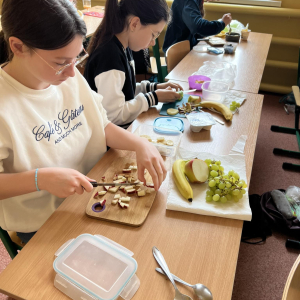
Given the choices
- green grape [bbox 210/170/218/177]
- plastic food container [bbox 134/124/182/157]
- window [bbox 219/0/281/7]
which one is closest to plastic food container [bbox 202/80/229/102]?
plastic food container [bbox 134/124/182/157]

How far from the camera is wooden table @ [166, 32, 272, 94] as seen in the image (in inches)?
69.1

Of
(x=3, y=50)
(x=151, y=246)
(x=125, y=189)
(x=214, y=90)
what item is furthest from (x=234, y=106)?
(x=3, y=50)

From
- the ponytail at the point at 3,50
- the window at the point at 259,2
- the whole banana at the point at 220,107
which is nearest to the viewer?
the ponytail at the point at 3,50

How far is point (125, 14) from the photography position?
1.33 meters

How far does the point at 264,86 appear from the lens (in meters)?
3.62

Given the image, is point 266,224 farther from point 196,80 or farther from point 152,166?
point 152,166

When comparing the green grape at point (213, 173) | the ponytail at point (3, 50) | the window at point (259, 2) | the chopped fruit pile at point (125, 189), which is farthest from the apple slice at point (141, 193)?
the window at point (259, 2)

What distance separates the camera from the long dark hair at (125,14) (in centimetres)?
128

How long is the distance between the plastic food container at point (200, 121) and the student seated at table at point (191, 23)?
1311 mm

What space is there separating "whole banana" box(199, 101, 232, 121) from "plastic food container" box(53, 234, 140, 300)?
0.86 m

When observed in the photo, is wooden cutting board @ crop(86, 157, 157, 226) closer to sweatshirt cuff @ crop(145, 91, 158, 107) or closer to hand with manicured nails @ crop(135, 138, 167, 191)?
hand with manicured nails @ crop(135, 138, 167, 191)

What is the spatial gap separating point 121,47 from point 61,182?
879mm

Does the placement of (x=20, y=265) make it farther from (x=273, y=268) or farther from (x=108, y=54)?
(x=273, y=268)

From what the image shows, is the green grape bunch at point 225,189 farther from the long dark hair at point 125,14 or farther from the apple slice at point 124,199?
the long dark hair at point 125,14
